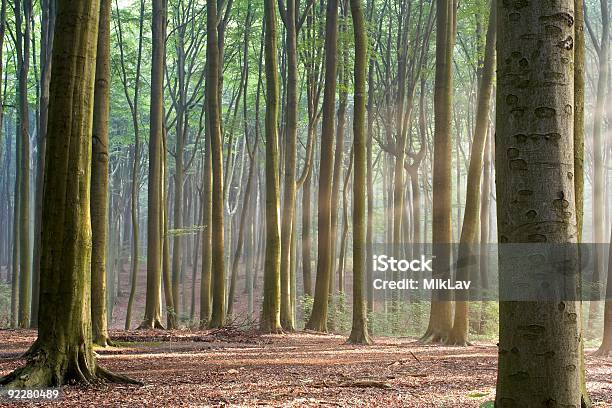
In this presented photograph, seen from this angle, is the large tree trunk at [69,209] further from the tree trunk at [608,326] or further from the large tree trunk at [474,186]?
the tree trunk at [608,326]

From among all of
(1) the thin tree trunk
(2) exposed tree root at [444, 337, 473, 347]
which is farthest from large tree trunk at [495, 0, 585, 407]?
(1) the thin tree trunk

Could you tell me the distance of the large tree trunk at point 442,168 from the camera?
1236cm

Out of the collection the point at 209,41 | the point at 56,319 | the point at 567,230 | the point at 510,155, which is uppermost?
the point at 209,41

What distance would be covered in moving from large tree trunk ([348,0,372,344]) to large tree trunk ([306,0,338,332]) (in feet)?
8.70

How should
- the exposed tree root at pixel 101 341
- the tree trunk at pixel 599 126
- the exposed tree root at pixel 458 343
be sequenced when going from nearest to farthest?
the exposed tree root at pixel 101 341 < the exposed tree root at pixel 458 343 < the tree trunk at pixel 599 126

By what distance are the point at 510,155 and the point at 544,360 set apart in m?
0.92

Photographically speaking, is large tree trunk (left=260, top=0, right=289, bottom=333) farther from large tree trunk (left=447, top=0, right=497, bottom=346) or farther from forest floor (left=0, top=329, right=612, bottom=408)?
large tree trunk (left=447, top=0, right=497, bottom=346)

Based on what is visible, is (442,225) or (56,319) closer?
(56,319)

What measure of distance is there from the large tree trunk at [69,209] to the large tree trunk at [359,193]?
6294mm

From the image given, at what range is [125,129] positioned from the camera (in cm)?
3709

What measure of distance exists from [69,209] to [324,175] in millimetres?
10129

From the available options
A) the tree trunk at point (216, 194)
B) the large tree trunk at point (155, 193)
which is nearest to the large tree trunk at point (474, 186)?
the tree trunk at point (216, 194)

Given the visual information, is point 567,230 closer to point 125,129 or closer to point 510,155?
point 510,155

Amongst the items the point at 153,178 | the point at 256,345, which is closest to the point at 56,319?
the point at 256,345
